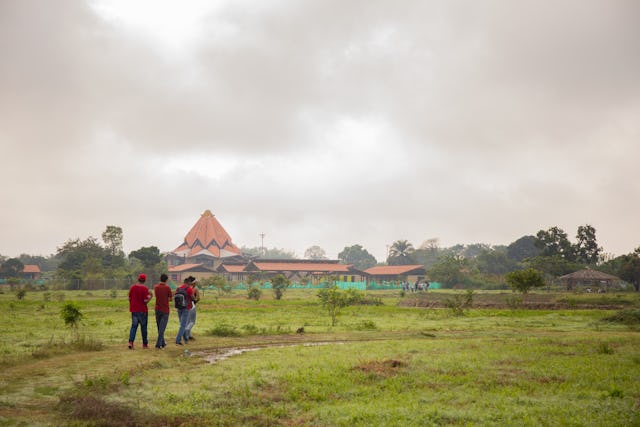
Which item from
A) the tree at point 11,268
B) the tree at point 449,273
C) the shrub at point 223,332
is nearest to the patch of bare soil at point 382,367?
the shrub at point 223,332

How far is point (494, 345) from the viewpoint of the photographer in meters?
16.6

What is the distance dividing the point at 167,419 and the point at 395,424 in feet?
11.6

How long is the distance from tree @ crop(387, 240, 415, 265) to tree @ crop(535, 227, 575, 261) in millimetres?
59216

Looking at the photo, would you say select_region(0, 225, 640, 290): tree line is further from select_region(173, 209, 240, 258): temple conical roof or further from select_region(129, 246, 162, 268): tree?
select_region(173, 209, 240, 258): temple conical roof

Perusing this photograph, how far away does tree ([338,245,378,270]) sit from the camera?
17675 cm

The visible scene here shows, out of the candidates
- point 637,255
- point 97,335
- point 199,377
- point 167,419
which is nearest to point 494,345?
point 199,377

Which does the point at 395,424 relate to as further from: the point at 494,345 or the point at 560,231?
the point at 560,231

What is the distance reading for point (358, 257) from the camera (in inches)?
7013

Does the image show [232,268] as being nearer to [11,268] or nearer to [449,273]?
[449,273]

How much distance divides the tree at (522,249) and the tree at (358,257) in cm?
5696

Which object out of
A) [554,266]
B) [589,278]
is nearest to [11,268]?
[554,266]

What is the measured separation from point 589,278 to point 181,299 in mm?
62101

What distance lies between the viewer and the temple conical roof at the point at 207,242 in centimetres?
13175

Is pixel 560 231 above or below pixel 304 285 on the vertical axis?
above
